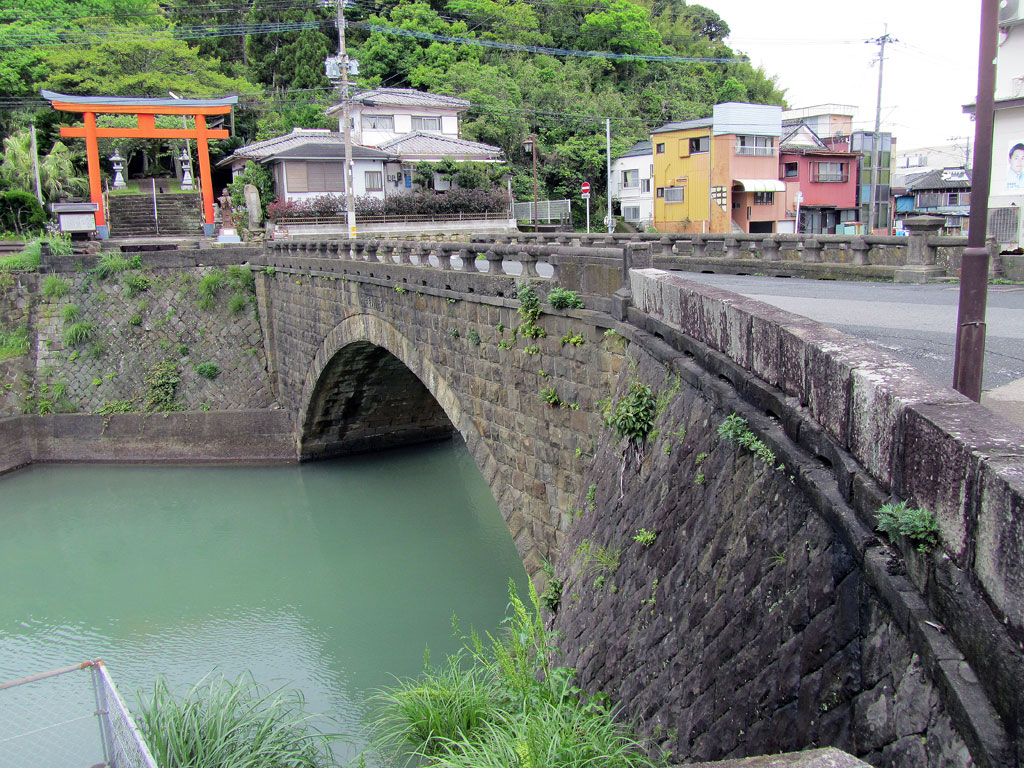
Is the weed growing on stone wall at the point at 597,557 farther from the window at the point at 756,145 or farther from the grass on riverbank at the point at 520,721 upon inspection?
the window at the point at 756,145

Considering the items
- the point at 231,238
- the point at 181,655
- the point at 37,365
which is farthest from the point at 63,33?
the point at 181,655

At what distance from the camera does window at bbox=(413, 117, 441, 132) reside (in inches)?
1534

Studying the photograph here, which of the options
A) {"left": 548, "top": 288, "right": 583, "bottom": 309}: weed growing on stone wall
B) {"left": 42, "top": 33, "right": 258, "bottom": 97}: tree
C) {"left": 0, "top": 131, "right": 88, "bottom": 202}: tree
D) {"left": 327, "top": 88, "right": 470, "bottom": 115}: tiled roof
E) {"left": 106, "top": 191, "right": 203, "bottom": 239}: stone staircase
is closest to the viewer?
{"left": 548, "top": 288, "right": 583, "bottom": 309}: weed growing on stone wall

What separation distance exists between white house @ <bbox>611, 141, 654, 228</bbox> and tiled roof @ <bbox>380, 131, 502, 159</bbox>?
7.98 meters

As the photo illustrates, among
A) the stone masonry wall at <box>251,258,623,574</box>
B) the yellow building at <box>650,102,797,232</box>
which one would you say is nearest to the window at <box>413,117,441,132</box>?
the yellow building at <box>650,102,797,232</box>

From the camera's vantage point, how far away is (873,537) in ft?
9.55

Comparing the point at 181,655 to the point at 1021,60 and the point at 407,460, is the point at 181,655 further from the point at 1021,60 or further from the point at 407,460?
the point at 1021,60

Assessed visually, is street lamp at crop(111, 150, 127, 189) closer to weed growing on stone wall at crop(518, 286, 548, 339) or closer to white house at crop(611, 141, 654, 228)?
white house at crop(611, 141, 654, 228)

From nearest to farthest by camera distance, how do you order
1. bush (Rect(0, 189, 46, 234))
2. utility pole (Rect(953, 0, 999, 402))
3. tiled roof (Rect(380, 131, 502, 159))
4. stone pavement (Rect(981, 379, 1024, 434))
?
utility pole (Rect(953, 0, 999, 402)), stone pavement (Rect(981, 379, 1024, 434)), bush (Rect(0, 189, 46, 234)), tiled roof (Rect(380, 131, 502, 159))

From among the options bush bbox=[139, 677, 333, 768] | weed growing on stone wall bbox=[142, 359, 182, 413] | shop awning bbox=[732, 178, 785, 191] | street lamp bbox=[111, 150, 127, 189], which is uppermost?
street lamp bbox=[111, 150, 127, 189]

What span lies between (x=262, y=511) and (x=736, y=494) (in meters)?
14.2

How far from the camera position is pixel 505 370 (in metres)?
9.74

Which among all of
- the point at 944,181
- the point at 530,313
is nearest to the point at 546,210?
the point at 944,181

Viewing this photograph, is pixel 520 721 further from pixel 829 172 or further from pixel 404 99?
pixel 829 172
